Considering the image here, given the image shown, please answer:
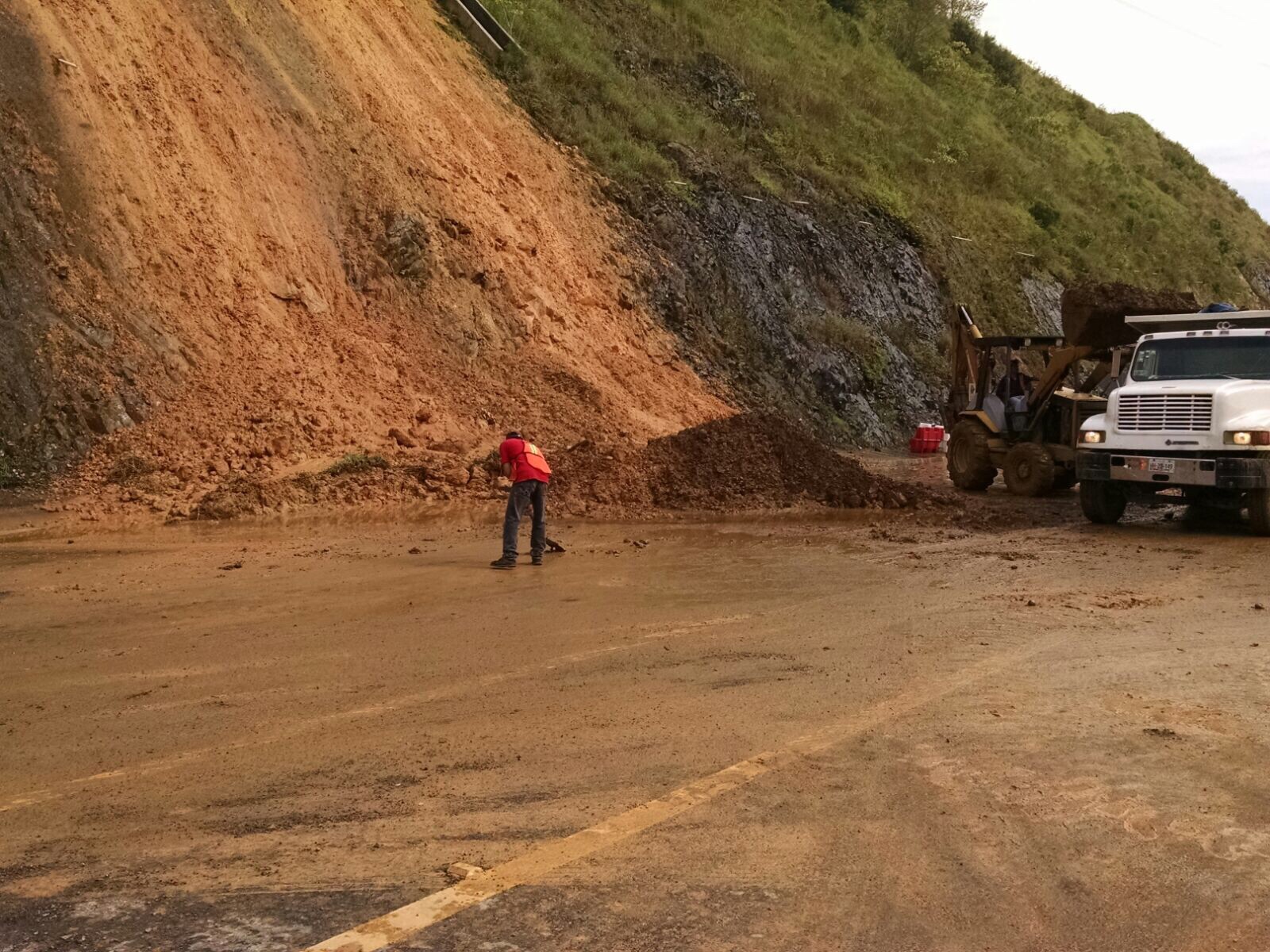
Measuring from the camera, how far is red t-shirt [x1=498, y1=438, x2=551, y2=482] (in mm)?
11734

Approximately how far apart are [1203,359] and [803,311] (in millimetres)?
15296

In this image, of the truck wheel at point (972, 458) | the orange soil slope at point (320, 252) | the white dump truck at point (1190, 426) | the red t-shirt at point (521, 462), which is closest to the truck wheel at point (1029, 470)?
the truck wheel at point (972, 458)

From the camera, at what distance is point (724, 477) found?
16.5 meters

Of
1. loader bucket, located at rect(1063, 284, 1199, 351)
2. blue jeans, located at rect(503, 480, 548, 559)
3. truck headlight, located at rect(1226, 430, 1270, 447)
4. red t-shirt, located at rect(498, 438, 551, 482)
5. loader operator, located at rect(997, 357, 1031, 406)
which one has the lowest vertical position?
blue jeans, located at rect(503, 480, 548, 559)

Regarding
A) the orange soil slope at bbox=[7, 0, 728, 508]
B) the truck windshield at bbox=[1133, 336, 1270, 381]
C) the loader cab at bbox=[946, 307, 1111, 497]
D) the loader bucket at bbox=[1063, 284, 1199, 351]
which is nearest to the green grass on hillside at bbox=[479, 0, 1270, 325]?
the orange soil slope at bbox=[7, 0, 728, 508]

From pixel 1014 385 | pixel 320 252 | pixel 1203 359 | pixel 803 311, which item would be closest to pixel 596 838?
pixel 1203 359

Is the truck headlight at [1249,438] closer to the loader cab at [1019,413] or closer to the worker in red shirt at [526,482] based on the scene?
the loader cab at [1019,413]

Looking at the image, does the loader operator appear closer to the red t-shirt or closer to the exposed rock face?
the exposed rock face

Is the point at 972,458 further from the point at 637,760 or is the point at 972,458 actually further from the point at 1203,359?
the point at 637,760

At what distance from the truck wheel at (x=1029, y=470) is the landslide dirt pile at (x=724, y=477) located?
1.67 metres

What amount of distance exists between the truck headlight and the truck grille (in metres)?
0.29

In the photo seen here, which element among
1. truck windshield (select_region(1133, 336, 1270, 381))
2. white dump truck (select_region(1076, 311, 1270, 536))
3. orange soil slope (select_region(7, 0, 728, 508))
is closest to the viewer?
white dump truck (select_region(1076, 311, 1270, 536))

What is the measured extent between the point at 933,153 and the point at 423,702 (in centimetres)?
3657

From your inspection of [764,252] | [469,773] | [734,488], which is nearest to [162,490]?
[734,488]
